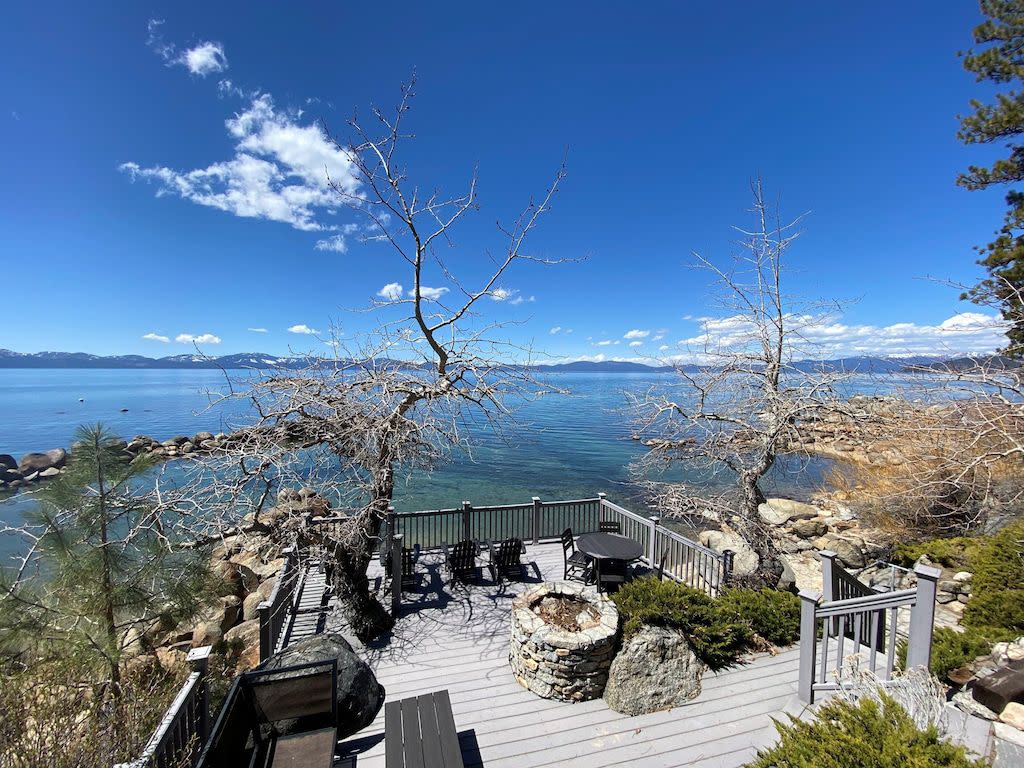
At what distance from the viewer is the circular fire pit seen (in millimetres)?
4684

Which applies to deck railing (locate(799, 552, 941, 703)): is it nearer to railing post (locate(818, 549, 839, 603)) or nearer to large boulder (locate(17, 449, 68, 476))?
railing post (locate(818, 549, 839, 603))

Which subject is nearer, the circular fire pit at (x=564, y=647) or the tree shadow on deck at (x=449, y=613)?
the circular fire pit at (x=564, y=647)

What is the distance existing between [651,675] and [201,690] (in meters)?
4.23

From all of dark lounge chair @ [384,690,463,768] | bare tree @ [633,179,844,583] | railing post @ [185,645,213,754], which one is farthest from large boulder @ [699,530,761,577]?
railing post @ [185,645,213,754]

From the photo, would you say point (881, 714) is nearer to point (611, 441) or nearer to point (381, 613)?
point (381, 613)

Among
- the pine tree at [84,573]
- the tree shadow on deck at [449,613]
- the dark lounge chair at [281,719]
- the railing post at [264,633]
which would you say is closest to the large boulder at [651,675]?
the tree shadow on deck at [449,613]

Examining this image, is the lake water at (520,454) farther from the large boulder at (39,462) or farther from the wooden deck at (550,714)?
the large boulder at (39,462)

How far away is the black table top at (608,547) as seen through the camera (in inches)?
268

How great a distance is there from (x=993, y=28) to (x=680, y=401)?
1001 centimetres

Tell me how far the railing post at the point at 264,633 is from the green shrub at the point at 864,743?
16.9ft

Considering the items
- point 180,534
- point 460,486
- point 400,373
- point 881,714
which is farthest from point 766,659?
point 460,486

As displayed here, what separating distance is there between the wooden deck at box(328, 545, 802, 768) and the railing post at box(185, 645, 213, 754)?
123cm

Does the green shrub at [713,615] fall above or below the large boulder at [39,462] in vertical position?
above

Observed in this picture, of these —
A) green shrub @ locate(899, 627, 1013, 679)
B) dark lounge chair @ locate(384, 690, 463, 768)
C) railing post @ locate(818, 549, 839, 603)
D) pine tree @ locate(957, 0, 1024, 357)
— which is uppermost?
pine tree @ locate(957, 0, 1024, 357)
